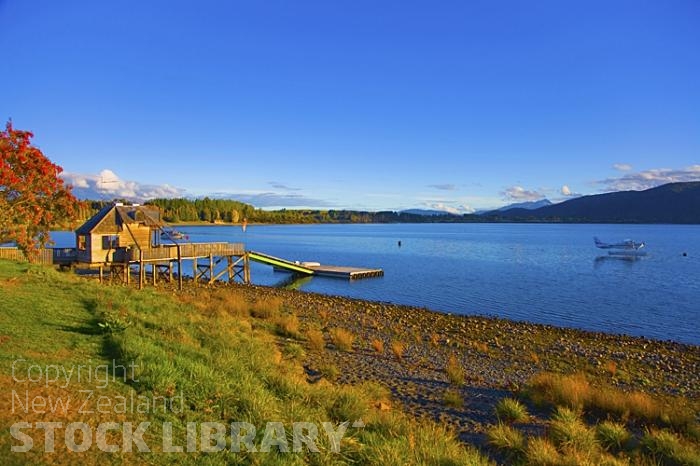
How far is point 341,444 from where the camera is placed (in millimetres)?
6164

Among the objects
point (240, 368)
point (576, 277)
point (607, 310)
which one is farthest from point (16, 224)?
point (576, 277)

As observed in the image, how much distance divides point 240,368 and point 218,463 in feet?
12.0

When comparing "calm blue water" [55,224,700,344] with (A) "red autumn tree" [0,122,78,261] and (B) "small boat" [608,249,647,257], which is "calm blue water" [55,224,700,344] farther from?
(A) "red autumn tree" [0,122,78,261]

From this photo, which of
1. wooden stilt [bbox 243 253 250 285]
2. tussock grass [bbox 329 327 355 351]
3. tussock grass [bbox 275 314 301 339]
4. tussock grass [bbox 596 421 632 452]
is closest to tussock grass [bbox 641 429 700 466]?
tussock grass [bbox 596 421 632 452]

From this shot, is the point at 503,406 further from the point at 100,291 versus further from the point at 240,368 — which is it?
the point at 100,291

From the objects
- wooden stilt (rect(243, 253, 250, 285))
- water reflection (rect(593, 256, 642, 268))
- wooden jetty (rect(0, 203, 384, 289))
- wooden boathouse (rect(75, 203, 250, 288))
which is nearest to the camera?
wooden jetty (rect(0, 203, 384, 289))

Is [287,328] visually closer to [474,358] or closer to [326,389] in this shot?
[474,358]

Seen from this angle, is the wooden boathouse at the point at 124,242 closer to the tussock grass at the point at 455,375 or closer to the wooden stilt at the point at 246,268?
the wooden stilt at the point at 246,268

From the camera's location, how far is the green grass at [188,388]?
5449mm

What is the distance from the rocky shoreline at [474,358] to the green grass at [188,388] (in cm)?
156

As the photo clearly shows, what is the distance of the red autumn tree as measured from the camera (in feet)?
52.7

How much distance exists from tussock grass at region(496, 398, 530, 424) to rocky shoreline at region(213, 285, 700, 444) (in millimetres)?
206

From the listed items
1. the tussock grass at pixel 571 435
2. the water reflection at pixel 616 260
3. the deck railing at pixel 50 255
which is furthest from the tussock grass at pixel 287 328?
the water reflection at pixel 616 260

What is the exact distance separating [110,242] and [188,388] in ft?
93.2
